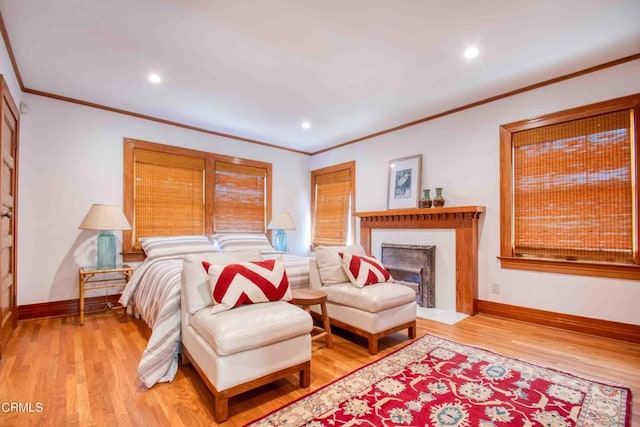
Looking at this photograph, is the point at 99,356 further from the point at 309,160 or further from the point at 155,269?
the point at 309,160

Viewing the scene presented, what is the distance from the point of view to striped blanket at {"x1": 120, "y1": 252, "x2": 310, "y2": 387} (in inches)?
77.8

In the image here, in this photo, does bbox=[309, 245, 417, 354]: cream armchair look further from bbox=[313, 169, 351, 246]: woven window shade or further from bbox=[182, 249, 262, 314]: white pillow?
bbox=[313, 169, 351, 246]: woven window shade

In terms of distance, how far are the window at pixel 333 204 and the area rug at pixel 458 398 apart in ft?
10.1

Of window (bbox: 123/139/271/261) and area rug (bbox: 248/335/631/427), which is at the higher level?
window (bbox: 123/139/271/261)

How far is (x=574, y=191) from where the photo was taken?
2938 millimetres

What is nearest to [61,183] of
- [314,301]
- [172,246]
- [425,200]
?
[172,246]

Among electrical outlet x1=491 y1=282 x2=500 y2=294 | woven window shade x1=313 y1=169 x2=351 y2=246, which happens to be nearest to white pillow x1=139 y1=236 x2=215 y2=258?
woven window shade x1=313 y1=169 x2=351 y2=246

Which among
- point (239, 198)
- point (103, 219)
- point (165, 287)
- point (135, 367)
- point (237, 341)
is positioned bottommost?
point (135, 367)

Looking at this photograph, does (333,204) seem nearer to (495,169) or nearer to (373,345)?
(495,169)

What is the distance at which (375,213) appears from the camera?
4.43m

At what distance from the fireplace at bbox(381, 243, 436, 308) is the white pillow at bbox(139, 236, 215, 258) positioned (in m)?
2.53

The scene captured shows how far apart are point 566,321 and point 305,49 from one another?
3.59 m

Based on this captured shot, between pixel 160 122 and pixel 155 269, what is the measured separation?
2.30m

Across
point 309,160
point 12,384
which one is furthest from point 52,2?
point 309,160
